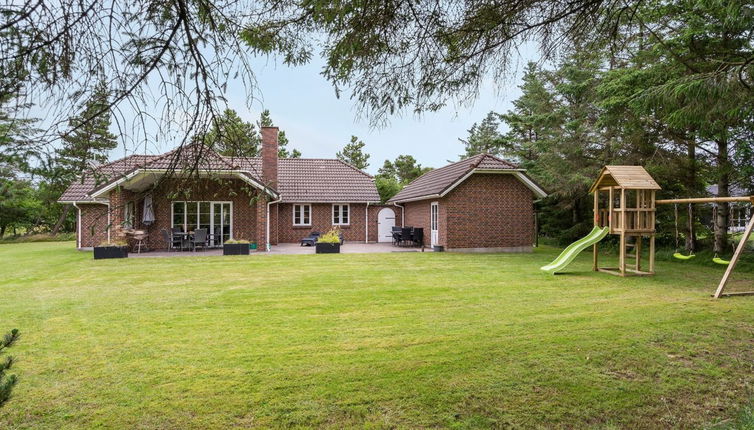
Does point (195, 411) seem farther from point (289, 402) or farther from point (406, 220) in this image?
point (406, 220)

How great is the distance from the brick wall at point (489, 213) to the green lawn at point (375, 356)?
27.2 ft

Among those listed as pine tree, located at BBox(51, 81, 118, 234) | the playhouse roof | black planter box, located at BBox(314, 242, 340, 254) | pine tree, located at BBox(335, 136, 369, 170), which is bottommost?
black planter box, located at BBox(314, 242, 340, 254)

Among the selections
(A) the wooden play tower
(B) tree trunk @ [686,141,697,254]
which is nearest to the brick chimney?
(A) the wooden play tower

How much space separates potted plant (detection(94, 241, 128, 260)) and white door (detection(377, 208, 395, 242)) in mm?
12891

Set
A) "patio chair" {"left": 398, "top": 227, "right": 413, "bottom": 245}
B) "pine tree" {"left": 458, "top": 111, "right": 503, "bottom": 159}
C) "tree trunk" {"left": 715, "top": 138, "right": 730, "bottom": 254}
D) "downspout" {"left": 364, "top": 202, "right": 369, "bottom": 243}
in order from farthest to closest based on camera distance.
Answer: "pine tree" {"left": 458, "top": 111, "right": 503, "bottom": 159}
"downspout" {"left": 364, "top": 202, "right": 369, "bottom": 243}
"patio chair" {"left": 398, "top": 227, "right": 413, "bottom": 245}
"tree trunk" {"left": 715, "top": 138, "right": 730, "bottom": 254}

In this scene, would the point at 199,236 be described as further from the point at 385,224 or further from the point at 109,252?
the point at 385,224

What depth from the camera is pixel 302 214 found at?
75.4 ft

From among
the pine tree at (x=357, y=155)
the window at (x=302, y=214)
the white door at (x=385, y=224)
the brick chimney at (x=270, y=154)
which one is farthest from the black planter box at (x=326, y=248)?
the pine tree at (x=357, y=155)

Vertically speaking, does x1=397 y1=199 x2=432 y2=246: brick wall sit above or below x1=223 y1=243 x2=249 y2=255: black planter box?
above

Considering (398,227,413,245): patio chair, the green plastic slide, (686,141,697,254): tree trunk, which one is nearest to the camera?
the green plastic slide

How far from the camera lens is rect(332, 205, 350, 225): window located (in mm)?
23328

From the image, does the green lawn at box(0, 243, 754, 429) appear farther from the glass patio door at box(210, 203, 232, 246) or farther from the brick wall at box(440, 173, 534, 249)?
the glass patio door at box(210, 203, 232, 246)

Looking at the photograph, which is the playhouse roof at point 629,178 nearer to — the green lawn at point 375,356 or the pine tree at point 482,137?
the green lawn at point 375,356

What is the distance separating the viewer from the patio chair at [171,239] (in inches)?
664
